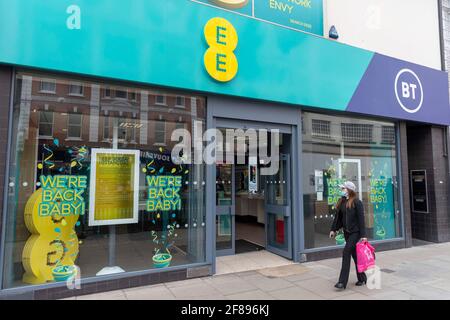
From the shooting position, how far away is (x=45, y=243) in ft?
14.0

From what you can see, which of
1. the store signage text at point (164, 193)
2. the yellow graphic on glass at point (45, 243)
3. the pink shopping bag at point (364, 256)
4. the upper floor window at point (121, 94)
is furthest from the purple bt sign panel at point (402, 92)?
the yellow graphic on glass at point (45, 243)

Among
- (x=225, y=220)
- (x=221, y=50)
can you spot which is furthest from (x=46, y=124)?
(x=225, y=220)

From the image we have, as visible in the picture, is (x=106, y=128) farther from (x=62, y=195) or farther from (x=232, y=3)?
(x=232, y=3)

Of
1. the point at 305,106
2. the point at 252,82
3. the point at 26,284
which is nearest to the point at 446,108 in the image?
the point at 305,106

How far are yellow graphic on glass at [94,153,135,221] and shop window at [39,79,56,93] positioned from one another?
45.2 inches

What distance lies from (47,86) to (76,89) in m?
0.37

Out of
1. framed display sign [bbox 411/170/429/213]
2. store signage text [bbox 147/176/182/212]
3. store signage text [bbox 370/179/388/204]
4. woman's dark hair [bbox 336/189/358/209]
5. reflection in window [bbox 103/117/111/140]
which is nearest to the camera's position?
woman's dark hair [bbox 336/189/358/209]

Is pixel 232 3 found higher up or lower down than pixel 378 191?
higher up

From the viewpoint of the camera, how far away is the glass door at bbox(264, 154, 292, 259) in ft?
20.7

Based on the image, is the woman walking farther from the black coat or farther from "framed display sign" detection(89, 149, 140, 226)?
"framed display sign" detection(89, 149, 140, 226)

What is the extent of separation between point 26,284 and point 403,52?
965 centimetres

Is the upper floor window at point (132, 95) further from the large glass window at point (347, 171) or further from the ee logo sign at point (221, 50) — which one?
the large glass window at point (347, 171)

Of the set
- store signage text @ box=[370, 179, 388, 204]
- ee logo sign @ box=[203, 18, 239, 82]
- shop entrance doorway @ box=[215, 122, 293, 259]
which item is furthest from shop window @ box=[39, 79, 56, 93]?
store signage text @ box=[370, 179, 388, 204]
